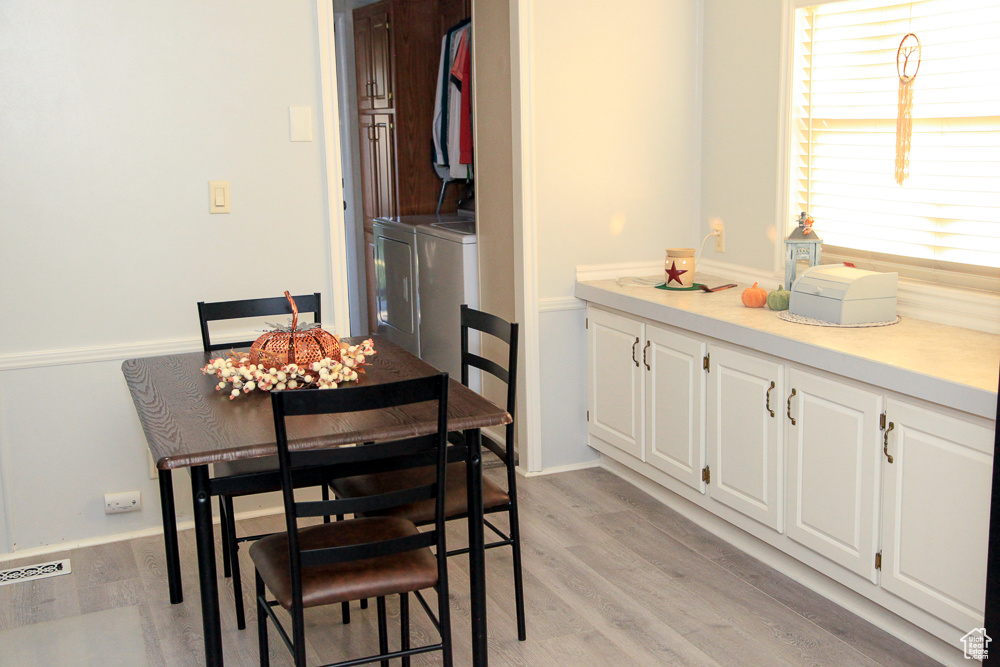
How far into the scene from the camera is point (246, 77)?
3.40m

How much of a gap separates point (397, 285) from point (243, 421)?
3599 millimetres

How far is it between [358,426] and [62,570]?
5.64ft

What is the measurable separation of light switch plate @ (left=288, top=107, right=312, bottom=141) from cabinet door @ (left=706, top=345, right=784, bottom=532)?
175cm

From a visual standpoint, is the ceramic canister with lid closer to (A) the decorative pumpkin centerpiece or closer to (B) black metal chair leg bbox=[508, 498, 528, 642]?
(B) black metal chair leg bbox=[508, 498, 528, 642]

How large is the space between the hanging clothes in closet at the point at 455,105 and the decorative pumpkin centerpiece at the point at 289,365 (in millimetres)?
2852

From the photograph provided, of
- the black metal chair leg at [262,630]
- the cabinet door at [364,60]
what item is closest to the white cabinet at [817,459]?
the black metal chair leg at [262,630]

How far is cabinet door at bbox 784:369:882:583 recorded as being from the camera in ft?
8.32

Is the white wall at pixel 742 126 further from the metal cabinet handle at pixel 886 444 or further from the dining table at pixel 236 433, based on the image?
the dining table at pixel 236 433

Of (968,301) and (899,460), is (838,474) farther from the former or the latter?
(968,301)

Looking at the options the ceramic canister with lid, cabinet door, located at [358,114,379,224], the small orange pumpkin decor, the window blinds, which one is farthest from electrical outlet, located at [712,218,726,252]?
cabinet door, located at [358,114,379,224]

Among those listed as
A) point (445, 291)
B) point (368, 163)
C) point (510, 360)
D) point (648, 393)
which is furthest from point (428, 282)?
point (510, 360)

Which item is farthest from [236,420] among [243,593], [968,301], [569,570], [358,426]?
[968,301]

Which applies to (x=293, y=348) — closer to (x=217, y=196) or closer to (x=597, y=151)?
(x=217, y=196)

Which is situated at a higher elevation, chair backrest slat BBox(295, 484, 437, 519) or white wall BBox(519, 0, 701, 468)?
white wall BBox(519, 0, 701, 468)
